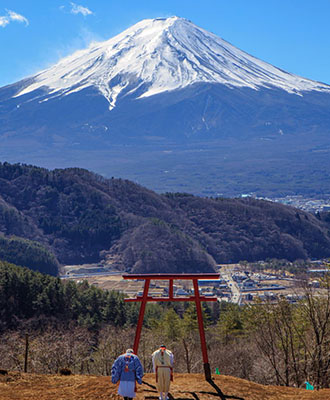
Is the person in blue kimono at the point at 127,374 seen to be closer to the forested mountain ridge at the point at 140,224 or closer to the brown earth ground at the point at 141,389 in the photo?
the brown earth ground at the point at 141,389

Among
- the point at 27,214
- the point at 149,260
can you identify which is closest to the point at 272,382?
the point at 149,260

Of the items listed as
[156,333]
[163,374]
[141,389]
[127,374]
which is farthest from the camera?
[156,333]

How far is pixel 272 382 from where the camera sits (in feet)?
81.8

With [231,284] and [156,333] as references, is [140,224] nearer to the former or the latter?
[231,284]

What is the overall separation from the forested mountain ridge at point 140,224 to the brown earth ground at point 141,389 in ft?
310

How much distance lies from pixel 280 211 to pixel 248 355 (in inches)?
4249

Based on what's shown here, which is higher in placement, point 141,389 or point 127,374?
point 127,374

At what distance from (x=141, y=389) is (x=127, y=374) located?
1486 mm

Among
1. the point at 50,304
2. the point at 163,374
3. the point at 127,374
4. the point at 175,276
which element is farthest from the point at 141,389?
the point at 50,304

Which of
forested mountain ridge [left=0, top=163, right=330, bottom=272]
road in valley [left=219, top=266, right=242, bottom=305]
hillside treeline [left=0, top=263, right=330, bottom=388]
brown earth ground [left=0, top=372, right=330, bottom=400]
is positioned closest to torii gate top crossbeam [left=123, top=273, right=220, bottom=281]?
brown earth ground [left=0, top=372, right=330, bottom=400]

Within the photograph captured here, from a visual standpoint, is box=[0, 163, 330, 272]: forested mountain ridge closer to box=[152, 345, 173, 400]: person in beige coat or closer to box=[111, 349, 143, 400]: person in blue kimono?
box=[152, 345, 173, 400]: person in beige coat

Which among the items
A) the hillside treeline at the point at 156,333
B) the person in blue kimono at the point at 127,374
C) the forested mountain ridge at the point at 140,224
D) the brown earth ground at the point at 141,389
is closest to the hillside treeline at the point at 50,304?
the hillside treeline at the point at 156,333

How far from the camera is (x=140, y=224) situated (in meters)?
126

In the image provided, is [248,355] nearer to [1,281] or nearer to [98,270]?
[1,281]
